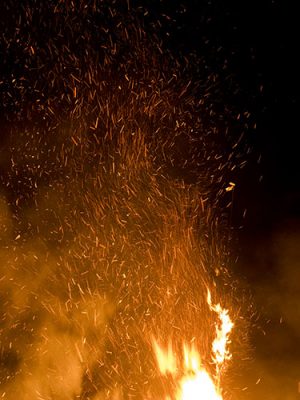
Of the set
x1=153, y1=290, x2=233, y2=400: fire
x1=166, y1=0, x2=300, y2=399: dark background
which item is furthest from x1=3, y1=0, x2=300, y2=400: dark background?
x1=153, y1=290, x2=233, y2=400: fire

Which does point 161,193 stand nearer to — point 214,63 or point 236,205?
point 236,205

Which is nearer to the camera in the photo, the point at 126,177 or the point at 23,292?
the point at 126,177

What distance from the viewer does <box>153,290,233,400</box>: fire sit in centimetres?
210

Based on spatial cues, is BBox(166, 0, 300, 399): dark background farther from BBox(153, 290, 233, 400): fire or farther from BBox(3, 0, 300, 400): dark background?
BBox(153, 290, 233, 400): fire

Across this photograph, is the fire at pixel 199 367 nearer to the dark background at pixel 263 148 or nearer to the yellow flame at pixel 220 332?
the yellow flame at pixel 220 332

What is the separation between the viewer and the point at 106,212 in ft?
6.77

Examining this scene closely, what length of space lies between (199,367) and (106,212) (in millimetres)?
635

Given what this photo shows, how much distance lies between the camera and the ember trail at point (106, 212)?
191 cm

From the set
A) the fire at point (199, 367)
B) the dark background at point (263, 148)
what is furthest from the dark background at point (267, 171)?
the fire at point (199, 367)

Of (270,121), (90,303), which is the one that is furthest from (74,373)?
(270,121)

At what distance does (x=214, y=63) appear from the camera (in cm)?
192

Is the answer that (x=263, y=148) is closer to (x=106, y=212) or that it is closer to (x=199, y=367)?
(x=106, y=212)

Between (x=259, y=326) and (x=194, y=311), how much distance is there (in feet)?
0.78

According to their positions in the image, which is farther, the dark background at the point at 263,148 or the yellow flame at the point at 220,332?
the yellow flame at the point at 220,332
